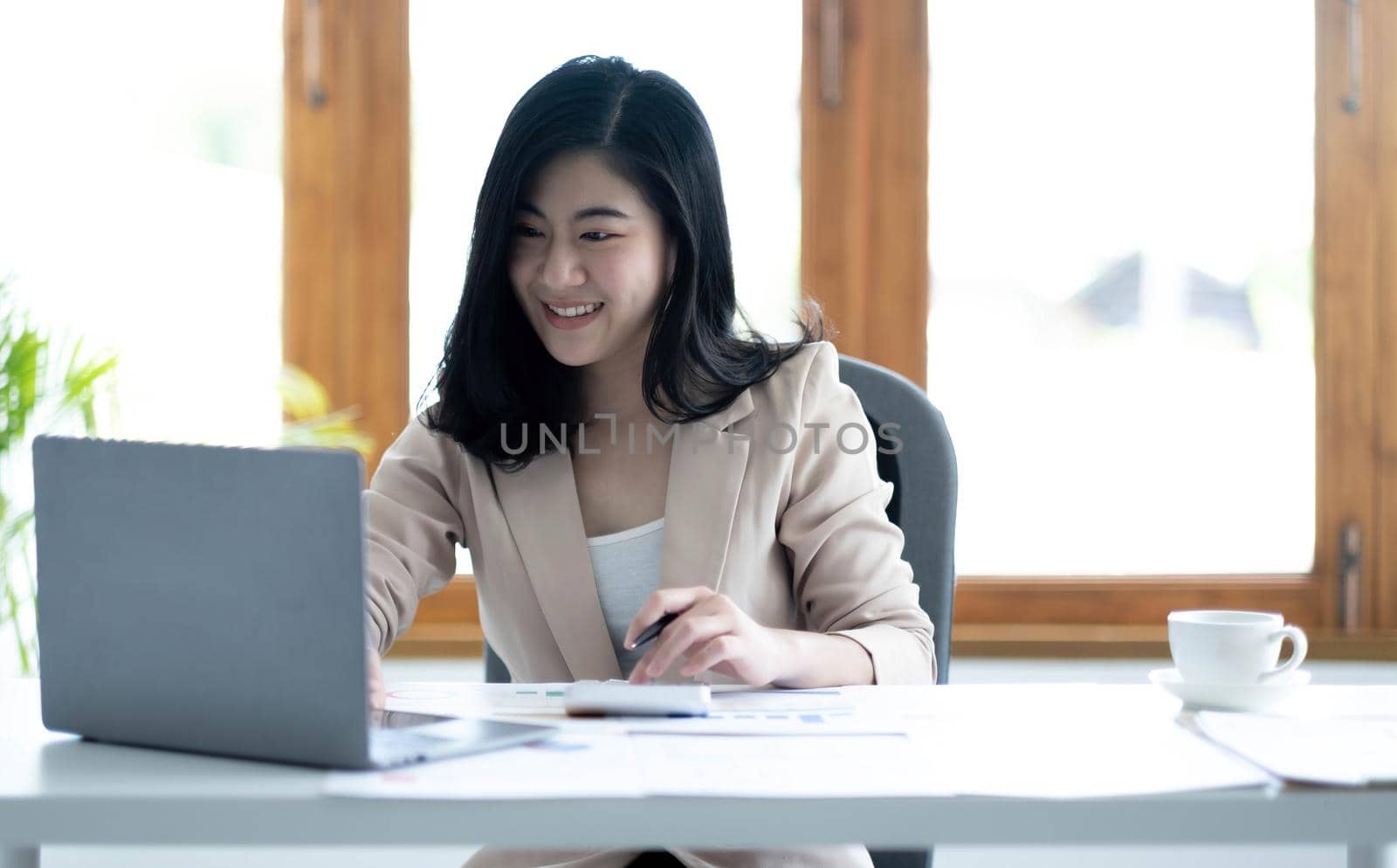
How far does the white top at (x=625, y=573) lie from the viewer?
4.63 feet

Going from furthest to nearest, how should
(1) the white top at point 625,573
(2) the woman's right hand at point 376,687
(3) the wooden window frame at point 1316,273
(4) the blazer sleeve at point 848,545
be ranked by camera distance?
1. (3) the wooden window frame at point 1316,273
2. (1) the white top at point 625,573
3. (4) the blazer sleeve at point 848,545
4. (2) the woman's right hand at point 376,687

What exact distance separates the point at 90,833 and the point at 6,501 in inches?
57.2

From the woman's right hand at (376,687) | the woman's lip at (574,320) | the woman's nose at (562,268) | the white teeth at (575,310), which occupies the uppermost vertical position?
the woman's nose at (562,268)

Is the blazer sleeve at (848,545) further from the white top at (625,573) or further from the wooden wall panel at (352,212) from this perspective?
the wooden wall panel at (352,212)

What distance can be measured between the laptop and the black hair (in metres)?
0.60

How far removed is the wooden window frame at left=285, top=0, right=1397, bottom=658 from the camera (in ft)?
7.70

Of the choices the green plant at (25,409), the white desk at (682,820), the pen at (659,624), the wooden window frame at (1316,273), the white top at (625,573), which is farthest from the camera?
the wooden window frame at (1316,273)

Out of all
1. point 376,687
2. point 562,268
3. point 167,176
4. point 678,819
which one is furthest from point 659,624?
point 167,176

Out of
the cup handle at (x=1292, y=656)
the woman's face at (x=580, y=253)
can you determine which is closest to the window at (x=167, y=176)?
the woman's face at (x=580, y=253)

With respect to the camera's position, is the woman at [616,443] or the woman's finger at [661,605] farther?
the woman at [616,443]

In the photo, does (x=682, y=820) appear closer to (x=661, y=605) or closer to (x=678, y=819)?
(x=678, y=819)

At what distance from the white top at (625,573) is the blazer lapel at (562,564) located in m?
0.02

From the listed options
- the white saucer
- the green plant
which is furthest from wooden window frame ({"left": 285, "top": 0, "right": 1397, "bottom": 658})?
the white saucer

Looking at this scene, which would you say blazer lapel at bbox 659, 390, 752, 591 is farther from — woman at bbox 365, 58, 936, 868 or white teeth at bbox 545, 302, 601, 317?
white teeth at bbox 545, 302, 601, 317
